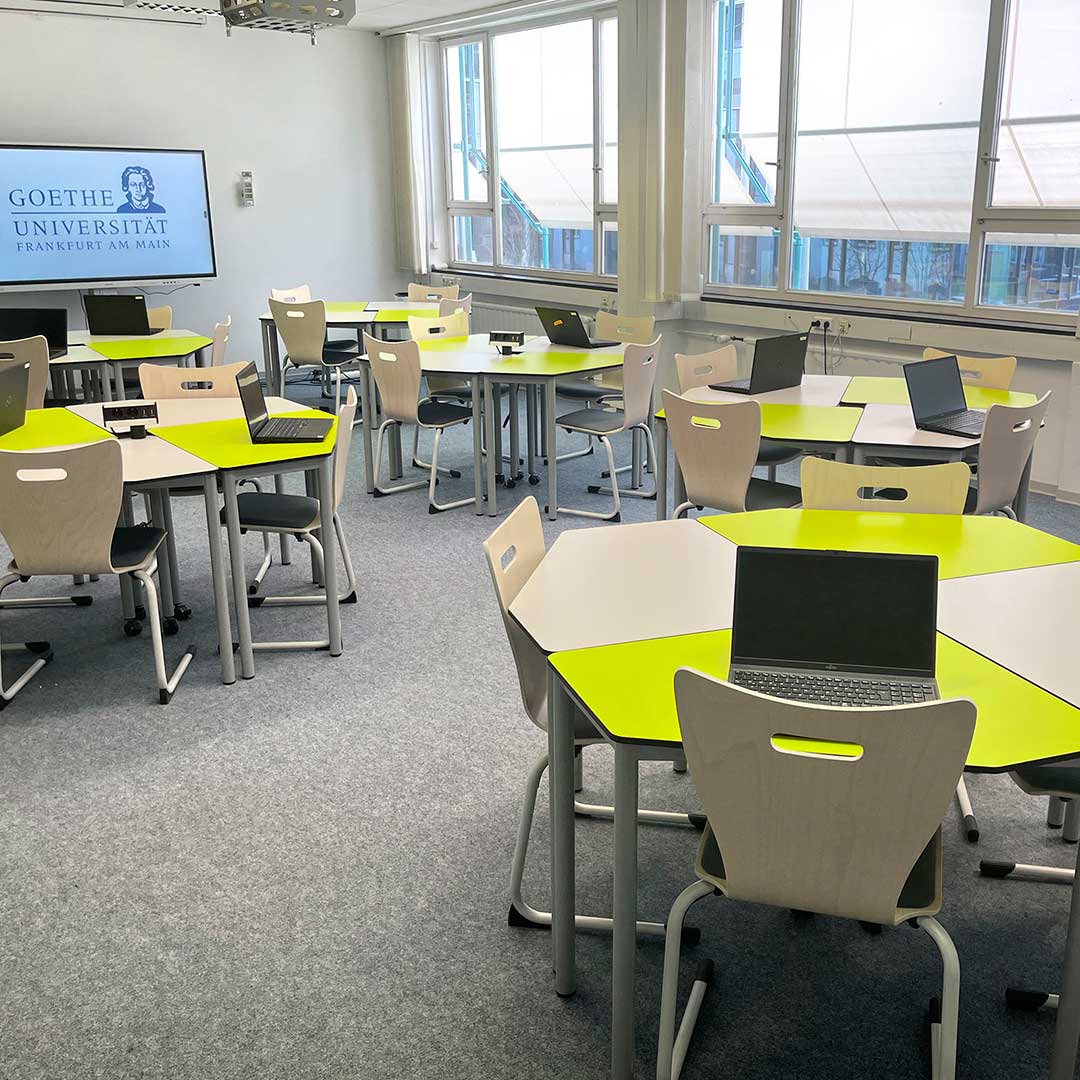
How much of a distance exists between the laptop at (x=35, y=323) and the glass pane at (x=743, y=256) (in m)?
4.17

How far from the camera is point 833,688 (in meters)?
1.82

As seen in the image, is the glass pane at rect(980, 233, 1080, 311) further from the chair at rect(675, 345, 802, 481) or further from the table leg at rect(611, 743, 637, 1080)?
the table leg at rect(611, 743, 637, 1080)

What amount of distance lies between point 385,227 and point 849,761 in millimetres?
9511

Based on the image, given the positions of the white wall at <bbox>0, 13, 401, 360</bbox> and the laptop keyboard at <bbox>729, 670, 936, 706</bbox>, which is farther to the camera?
the white wall at <bbox>0, 13, 401, 360</bbox>

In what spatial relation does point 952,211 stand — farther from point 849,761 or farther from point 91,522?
point 849,761

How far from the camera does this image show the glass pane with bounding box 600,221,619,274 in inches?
331

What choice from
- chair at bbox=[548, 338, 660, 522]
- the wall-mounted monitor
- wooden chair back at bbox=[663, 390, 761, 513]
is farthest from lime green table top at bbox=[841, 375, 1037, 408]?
the wall-mounted monitor

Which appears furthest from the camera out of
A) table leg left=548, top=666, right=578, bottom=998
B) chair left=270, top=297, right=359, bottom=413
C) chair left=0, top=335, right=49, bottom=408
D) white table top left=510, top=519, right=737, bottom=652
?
chair left=270, top=297, right=359, bottom=413

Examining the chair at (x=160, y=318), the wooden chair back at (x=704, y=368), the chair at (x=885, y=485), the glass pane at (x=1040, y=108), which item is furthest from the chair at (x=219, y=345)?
the glass pane at (x=1040, y=108)

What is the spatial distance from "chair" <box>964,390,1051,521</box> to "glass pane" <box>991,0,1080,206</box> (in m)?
2.35

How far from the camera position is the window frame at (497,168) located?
821 cm

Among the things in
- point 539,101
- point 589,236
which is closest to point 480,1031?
point 589,236

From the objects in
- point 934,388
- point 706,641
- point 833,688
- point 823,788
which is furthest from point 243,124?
point 823,788

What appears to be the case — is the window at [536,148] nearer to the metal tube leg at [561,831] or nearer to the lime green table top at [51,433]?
the lime green table top at [51,433]
